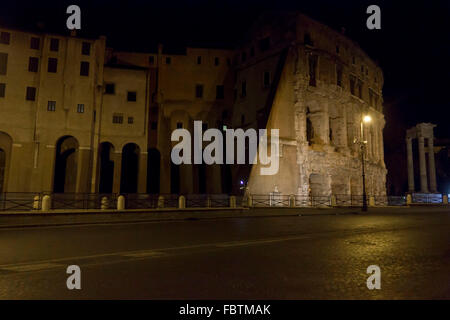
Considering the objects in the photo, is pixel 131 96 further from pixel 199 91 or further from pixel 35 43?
pixel 35 43

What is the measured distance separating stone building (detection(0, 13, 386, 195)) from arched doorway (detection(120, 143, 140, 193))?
128 millimetres

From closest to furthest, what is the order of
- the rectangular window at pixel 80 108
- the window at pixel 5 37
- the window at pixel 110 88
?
the window at pixel 5 37, the rectangular window at pixel 80 108, the window at pixel 110 88

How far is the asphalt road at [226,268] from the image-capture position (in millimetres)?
4242

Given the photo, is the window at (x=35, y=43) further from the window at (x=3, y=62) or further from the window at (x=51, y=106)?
the window at (x=51, y=106)

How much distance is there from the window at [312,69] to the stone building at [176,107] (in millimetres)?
113

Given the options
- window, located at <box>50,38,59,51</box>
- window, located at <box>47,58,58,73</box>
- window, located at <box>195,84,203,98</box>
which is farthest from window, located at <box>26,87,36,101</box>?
window, located at <box>195,84,203,98</box>

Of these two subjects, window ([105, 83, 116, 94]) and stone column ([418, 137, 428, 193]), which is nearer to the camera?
window ([105, 83, 116, 94])

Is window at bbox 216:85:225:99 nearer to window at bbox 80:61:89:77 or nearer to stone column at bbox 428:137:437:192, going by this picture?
window at bbox 80:61:89:77

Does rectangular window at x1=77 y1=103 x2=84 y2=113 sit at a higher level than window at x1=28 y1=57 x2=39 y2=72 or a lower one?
lower

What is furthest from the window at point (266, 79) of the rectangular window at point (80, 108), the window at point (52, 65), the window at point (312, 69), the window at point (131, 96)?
the window at point (52, 65)

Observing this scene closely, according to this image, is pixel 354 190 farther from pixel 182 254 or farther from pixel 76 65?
pixel 182 254

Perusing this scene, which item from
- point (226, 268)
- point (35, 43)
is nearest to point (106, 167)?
point (35, 43)

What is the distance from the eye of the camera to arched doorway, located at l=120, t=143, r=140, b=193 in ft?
135
